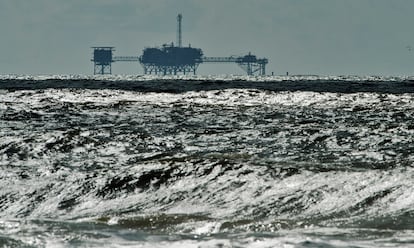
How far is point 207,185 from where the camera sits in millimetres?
15914

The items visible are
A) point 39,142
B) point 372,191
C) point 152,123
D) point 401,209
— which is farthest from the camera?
point 152,123

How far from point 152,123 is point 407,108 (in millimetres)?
14823

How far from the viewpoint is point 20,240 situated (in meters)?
10.2

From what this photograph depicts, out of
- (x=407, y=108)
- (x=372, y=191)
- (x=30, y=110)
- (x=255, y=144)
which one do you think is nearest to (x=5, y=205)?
(x=372, y=191)

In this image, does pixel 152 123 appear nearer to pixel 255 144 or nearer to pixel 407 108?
pixel 255 144

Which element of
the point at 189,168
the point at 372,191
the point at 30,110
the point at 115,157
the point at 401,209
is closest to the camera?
the point at 401,209

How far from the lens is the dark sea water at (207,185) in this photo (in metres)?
10.9

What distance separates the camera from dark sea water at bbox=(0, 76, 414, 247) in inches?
430

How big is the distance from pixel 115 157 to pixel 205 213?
725 centimetres

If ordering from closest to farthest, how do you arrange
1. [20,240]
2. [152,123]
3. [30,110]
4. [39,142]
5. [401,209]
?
[20,240] → [401,209] → [39,142] → [152,123] → [30,110]

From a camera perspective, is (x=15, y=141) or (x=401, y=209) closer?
(x=401, y=209)

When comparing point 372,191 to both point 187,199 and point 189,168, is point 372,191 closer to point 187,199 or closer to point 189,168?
point 187,199

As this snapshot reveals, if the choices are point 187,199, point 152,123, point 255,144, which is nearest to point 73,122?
point 152,123

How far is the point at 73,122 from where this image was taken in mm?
31484
